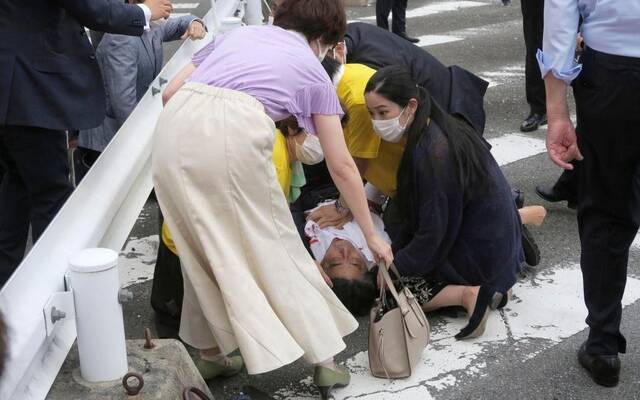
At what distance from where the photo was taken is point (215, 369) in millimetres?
3613

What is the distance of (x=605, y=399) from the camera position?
3.47 m

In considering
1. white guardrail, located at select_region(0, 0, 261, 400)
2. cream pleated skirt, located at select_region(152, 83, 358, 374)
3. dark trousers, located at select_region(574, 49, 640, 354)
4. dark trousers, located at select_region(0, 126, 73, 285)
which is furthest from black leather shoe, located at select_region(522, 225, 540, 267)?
dark trousers, located at select_region(0, 126, 73, 285)

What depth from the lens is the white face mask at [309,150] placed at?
12.8 ft

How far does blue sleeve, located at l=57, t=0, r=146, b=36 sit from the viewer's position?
11.6 ft

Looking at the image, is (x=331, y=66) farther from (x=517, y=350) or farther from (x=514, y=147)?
(x=514, y=147)

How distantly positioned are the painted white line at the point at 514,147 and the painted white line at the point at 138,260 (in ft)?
7.68

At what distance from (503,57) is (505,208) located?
5.21m

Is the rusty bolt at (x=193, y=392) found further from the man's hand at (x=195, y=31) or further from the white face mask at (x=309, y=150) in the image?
the man's hand at (x=195, y=31)

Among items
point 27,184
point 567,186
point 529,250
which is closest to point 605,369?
point 529,250

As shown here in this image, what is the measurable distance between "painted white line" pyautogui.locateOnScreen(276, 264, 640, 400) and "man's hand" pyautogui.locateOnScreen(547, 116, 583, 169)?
0.87 metres

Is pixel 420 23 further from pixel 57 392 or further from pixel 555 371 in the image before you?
pixel 57 392

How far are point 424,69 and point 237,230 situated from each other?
1.99m

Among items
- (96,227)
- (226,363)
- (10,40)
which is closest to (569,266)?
(226,363)

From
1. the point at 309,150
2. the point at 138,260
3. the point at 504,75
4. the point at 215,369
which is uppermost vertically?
the point at 309,150
